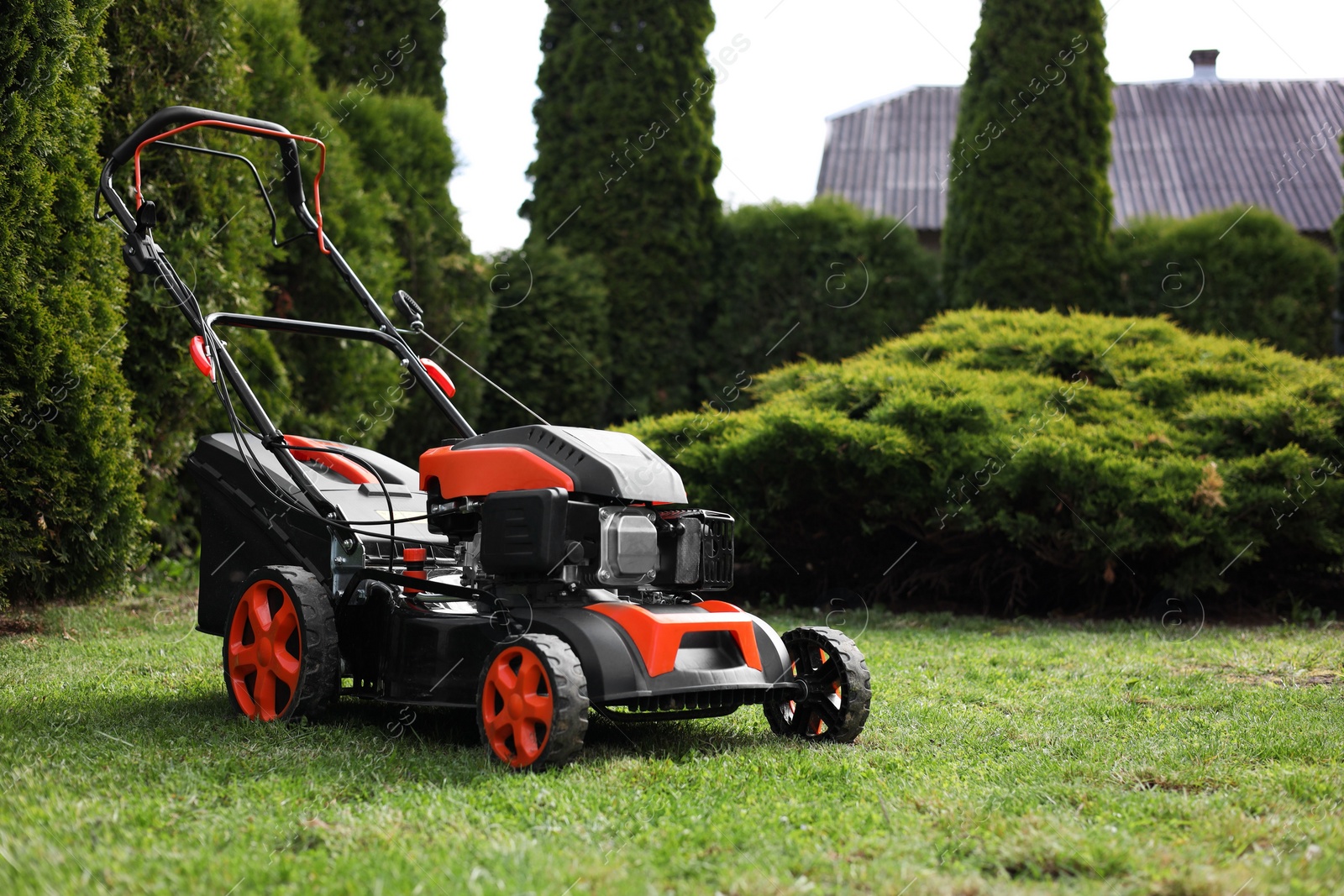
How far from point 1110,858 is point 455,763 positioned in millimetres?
1699

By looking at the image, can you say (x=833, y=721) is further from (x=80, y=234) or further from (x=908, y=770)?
(x=80, y=234)

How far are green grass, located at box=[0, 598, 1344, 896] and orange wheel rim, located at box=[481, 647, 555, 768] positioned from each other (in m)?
0.10

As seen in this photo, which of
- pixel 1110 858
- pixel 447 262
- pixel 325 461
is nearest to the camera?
pixel 1110 858

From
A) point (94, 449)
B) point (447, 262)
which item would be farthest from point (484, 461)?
point (447, 262)

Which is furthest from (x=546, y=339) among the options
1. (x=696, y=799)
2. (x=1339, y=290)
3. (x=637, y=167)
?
(x=696, y=799)

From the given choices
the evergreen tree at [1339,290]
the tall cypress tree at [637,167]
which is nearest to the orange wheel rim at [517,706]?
the tall cypress tree at [637,167]

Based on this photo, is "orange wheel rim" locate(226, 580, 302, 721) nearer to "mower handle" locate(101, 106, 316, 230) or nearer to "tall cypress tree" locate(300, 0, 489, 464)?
"mower handle" locate(101, 106, 316, 230)

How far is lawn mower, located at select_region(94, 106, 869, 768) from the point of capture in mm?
3281

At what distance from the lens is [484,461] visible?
3.59 m

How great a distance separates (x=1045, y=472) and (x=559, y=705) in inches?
188

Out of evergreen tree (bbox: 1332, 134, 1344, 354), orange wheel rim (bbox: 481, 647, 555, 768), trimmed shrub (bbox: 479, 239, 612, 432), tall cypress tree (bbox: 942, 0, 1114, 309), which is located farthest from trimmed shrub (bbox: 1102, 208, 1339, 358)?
orange wheel rim (bbox: 481, 647, 555, 768)

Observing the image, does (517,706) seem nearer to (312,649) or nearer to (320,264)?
(312,649)

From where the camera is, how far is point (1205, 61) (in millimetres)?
25094

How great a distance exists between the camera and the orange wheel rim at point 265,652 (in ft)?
12.3
